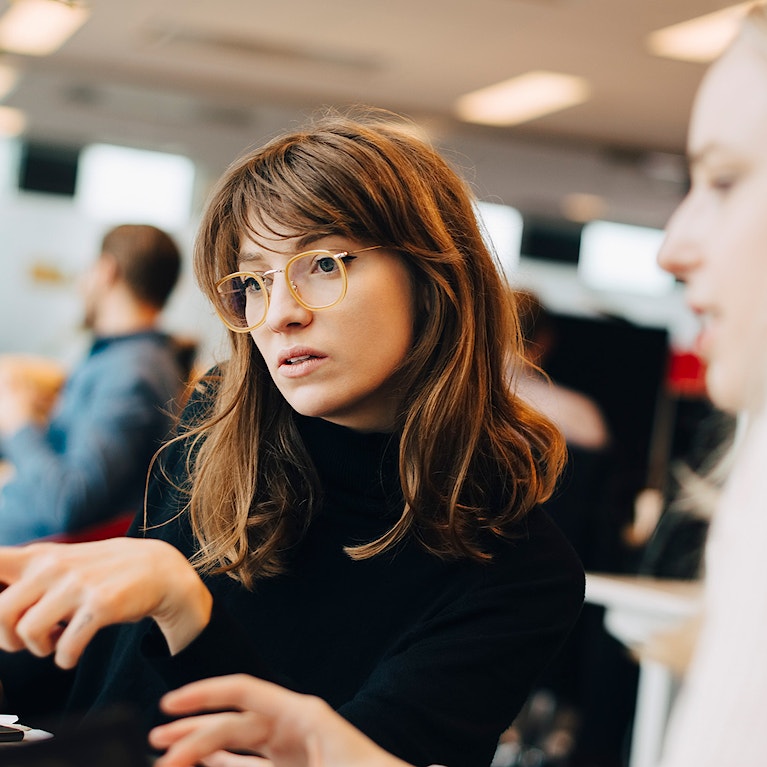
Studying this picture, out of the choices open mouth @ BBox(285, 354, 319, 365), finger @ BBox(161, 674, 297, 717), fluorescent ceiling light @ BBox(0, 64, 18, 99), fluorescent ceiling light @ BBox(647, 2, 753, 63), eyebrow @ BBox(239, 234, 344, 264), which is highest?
fluorescent ceiling light @ BBox(647, 2, 753, 63)

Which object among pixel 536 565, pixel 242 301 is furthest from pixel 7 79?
pixel 536 565

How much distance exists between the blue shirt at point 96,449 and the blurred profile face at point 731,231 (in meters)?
2.36

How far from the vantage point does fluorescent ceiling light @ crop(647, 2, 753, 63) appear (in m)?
4.80

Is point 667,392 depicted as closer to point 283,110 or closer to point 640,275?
point 283,110

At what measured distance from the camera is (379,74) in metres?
6.45

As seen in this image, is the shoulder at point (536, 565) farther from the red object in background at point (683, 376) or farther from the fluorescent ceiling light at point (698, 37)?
the red object in background at point (683, 376)

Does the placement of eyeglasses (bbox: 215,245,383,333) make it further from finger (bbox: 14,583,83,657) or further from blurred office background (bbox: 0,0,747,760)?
blurred office background (bbox: 0,0,747,760)

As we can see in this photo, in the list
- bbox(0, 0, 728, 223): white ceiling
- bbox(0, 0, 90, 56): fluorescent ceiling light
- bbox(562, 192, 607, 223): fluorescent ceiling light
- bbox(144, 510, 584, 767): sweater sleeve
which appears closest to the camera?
bbox(144, 510, 584, 767): sweater sleeve

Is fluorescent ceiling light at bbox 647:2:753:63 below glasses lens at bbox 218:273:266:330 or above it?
above

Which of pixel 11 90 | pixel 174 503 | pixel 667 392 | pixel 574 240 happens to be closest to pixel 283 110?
pixel 11 90

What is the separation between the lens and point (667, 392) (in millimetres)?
6355

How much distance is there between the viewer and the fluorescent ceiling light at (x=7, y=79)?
7.14 m

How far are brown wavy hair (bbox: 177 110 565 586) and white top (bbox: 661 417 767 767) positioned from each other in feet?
2.33

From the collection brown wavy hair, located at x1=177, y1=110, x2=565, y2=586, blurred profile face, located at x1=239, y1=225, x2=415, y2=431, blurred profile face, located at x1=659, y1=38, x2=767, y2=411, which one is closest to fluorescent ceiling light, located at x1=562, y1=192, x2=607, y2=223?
brown wavy hair, located at x1=177, y1=110, x2=565, y2=586
